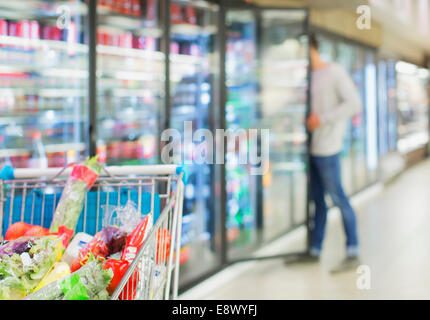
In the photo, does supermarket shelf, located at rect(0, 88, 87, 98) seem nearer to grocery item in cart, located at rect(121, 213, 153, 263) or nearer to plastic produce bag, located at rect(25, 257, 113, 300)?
grocery item in cart, located at rect(121, 213, 153, 263)

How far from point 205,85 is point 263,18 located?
0.94 metres

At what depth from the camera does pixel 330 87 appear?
407cm

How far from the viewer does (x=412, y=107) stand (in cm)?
1289

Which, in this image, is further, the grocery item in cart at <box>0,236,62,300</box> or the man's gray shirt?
the man's gray shirt

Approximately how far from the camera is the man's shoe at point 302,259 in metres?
4.15

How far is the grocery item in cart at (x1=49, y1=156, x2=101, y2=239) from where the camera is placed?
1436mm

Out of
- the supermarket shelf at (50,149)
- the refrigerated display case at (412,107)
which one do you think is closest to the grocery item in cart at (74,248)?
the supermarket shelf at (50,149)

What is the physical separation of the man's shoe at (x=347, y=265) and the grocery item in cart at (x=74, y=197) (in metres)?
2.79

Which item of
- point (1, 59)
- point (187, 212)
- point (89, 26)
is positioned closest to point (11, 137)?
point (1, 59)

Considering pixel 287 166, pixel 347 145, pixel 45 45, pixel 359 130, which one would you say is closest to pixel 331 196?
pixel 287 166

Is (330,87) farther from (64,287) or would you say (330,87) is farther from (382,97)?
(382,97)

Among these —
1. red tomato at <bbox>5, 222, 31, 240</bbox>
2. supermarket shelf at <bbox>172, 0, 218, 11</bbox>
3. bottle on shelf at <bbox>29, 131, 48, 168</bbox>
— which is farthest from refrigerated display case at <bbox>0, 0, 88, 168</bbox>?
red tomato at <bbox>5, 222, 31, 240</bbox>

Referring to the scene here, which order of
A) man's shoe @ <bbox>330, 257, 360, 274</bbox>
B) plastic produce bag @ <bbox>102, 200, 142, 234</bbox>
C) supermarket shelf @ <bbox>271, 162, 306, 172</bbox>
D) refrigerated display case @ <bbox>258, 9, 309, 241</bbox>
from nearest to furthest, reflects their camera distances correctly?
plastic produce bag @ <bbox>102, 200, 142, 234</bbox>
man's shoe @ <bbox>330, 257, 360, 274</bbox>
refrigerated display case @ <bbox>258, 9, 309, 241</bbox>
supermarket shelf @ <bbox>271, 162, 306, 172</bbox>

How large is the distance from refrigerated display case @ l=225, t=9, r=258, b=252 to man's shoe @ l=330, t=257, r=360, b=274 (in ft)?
3.02
